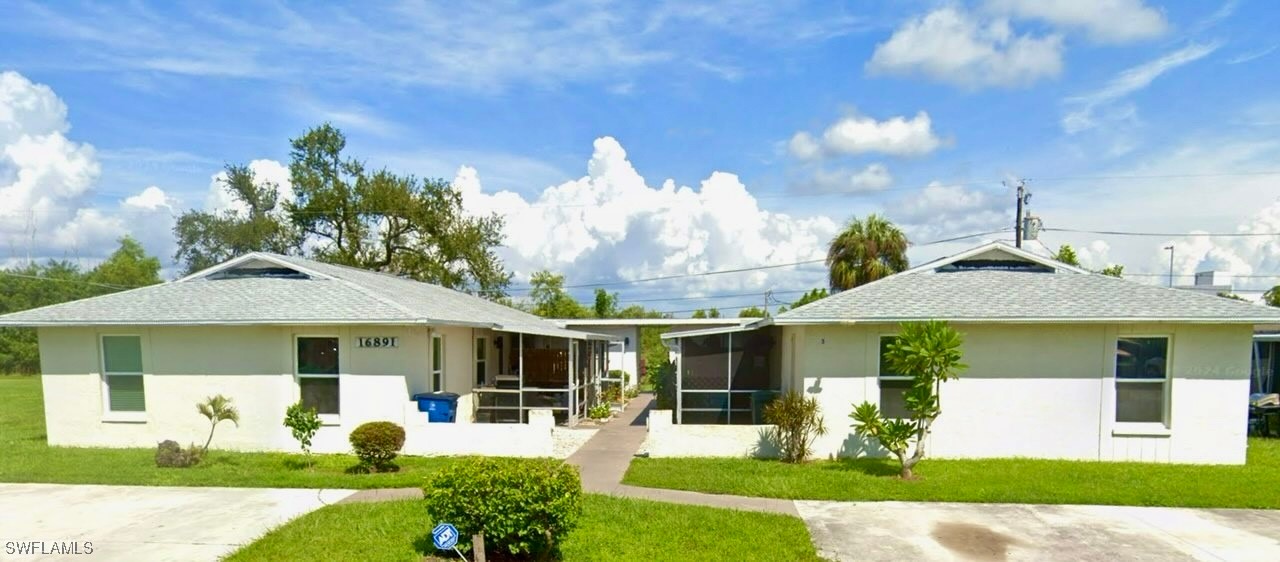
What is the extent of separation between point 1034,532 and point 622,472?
6100 mm

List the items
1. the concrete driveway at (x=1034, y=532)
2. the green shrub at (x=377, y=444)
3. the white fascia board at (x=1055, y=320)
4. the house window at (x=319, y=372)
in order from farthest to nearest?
the house window at (x=319, y=372) → the white fascia board at (x=1055, y=320) → the green shrub at (x=377, y=444) → the concrete driveway at (x=1034, y=532)

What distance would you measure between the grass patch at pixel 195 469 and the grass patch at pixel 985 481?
4006 millimetres

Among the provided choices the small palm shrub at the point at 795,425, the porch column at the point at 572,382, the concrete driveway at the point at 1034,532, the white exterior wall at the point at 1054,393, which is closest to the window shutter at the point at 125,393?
the porch column at the point at 572,382

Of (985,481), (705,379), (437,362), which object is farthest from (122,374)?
(985,481)

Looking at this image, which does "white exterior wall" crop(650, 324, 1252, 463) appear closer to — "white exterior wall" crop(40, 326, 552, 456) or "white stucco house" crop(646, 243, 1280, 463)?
"white stucco house" crop(646, 243, 1280, 463)

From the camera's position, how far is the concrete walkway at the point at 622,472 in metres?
9.14

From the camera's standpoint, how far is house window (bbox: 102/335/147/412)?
518 inches

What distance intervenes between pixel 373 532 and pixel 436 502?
5.39 ft

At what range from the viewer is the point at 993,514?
342 inches

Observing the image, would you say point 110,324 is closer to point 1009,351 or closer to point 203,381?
point 203,381

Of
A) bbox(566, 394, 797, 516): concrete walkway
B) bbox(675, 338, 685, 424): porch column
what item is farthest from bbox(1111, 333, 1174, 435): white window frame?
bbox(675, 338, 685, 424): porch column

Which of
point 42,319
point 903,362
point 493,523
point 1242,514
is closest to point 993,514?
point 903,362

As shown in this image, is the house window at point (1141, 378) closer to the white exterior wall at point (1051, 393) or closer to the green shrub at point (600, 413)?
the white exterior wall at point (1051, 393)

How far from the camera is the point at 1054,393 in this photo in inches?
468
